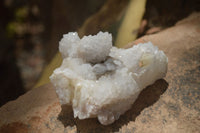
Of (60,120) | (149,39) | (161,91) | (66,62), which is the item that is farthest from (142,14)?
(60,120)

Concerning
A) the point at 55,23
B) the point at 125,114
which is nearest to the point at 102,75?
the point at 125,114

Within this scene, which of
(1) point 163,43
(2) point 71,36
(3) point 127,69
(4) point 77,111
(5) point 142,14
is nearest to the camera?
(4) point 77,111

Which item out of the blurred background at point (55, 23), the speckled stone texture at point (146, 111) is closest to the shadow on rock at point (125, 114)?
the speckled stone texture at point (146, 111)

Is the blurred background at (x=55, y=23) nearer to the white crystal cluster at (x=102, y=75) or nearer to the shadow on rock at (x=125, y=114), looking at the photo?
the white crystal cluster at (x=102, y=75)

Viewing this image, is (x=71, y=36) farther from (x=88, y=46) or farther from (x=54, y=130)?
(x=54, y=130)

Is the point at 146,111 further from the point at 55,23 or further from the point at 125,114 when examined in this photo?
the point at 55,23

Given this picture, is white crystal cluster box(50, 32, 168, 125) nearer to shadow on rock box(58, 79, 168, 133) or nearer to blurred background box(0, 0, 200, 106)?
shadow on rock box(58, 79, 168, 133)
